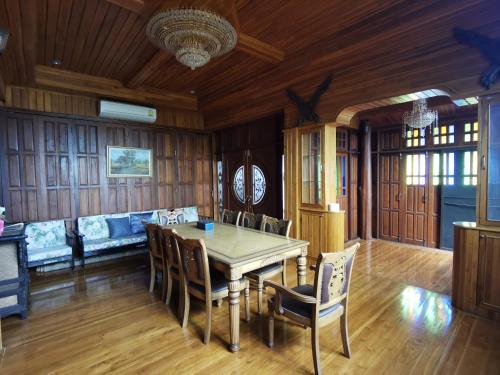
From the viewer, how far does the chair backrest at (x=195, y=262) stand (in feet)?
7.26

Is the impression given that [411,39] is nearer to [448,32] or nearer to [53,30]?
[448,32]

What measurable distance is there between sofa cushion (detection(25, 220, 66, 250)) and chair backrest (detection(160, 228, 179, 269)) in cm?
258

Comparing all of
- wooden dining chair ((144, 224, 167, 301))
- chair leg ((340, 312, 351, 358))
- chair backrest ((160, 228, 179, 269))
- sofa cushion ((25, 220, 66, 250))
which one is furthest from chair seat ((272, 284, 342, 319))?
sofa cushion ((25, 220, 66, 250))

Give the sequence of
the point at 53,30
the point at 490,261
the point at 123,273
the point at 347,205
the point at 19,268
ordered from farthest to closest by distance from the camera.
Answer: the point at 347,205
the point at 123,273
the point at 53,30
the point at 19,268
the point at 490,261

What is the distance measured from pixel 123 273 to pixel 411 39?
4870mm

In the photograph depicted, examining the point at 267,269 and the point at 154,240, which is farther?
the point at 154,240

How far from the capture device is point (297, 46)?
139 inches

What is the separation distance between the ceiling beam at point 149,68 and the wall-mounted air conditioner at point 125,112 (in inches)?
16.1

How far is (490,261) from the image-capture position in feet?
8.48

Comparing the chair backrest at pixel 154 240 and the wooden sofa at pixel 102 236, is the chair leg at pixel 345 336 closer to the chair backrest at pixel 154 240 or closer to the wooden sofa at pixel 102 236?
the chair backrest at pixel 154 240

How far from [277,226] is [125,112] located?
361 centimetres

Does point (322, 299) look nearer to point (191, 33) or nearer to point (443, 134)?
point (191, 33)

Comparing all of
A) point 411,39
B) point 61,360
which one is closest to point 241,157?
point 411,39

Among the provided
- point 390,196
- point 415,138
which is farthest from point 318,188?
point 415,138
